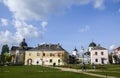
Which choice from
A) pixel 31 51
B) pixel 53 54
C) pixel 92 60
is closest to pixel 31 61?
pixel 31 51

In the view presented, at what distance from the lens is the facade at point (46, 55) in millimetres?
100062

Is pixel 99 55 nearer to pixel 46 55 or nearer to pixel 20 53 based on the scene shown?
pixel 46 55

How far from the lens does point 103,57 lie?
3775 inches

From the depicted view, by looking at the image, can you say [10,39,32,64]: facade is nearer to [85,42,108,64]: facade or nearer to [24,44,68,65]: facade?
[24,44,68,65]: facade

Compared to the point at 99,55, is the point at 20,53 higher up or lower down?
higher up

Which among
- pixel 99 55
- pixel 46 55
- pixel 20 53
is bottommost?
pixel 99 55

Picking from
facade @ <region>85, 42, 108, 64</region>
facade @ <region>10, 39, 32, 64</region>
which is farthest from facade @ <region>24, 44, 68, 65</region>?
facade @ <region>10, 39, 32, 64</region>

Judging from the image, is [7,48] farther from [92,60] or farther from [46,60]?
[92,60]

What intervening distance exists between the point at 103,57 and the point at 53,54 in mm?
22059

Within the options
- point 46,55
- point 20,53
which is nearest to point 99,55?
point 46,55

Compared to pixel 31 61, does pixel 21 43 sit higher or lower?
higher

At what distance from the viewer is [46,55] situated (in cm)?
10125

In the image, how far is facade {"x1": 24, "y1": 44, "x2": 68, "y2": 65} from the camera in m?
100

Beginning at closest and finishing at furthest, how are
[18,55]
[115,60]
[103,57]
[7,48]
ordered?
[103,57], [115,60], [18,55], [7,48]
